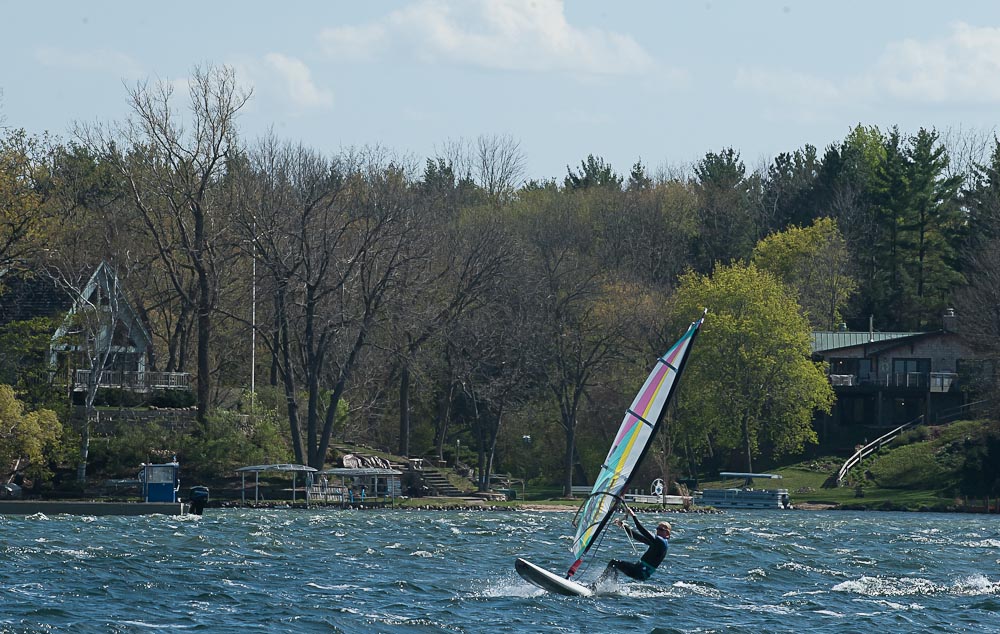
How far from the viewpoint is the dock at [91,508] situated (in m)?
51.7

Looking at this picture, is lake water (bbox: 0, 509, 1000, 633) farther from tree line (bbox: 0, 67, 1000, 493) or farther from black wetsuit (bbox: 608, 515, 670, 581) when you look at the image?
tree line (bbox: 0, 67, 1000, 493)

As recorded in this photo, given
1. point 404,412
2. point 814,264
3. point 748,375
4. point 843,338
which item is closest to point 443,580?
point 404,412

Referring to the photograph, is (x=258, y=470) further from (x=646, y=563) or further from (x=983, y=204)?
(x=983, y=204)

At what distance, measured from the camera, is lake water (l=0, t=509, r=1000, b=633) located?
26.5m

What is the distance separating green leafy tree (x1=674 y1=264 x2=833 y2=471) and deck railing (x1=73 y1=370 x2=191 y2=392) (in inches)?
1068

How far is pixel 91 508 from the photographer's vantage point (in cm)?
5225

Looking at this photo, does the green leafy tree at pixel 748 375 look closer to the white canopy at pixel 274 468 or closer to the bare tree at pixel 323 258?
the bare tree at pixel 323 258

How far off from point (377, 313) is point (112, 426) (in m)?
13.4

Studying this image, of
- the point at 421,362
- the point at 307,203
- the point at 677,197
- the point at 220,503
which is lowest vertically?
the point at 220,503

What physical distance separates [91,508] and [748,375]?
131ft

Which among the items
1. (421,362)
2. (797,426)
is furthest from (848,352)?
(421,362)

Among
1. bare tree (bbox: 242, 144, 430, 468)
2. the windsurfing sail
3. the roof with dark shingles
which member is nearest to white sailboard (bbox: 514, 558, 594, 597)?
the windsurfing sail

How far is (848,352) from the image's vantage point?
9094 centimetres

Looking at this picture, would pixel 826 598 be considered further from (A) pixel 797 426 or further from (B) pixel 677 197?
(B) pixel 677 197
